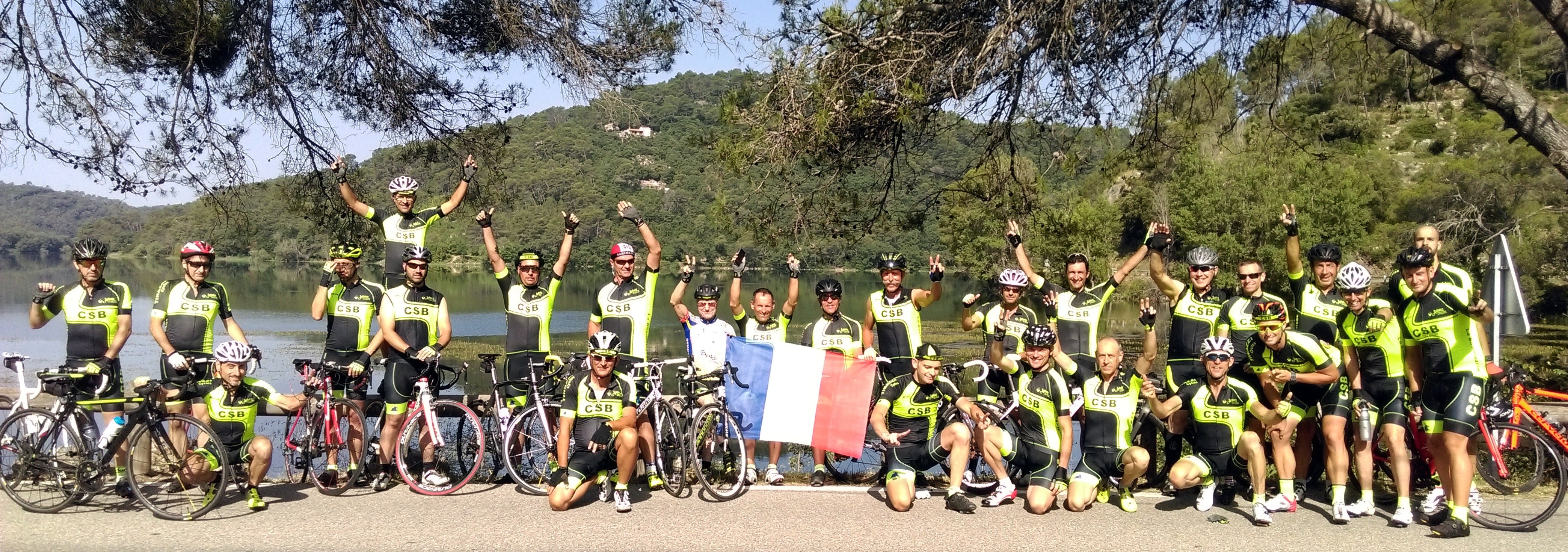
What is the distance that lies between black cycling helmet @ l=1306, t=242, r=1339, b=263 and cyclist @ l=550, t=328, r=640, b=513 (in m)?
4.65

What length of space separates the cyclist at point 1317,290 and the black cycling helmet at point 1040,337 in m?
1.75

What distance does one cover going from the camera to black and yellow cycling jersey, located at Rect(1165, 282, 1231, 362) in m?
7.31

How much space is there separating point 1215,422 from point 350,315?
19.3 feet

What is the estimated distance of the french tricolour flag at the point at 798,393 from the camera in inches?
289

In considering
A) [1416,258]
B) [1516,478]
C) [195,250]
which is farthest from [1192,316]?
[195,250]

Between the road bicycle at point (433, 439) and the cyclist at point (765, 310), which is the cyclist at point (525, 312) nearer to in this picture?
the road bicycle at point (433, 439)

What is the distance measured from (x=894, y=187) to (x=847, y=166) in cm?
88

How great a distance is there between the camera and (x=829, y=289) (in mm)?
7617

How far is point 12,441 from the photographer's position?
21.2 ft

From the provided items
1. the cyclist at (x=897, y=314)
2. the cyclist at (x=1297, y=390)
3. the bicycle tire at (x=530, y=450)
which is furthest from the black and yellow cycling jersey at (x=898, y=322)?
the bicycle tire at (x=530, y=450)

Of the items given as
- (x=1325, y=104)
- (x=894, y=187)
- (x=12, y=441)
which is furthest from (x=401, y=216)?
(x=1325, y=104)

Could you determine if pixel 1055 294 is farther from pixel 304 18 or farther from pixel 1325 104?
pixel 1325 104

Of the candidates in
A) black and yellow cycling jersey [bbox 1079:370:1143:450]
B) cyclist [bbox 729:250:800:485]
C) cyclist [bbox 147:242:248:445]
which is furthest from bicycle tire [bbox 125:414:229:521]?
black and yellow cycling jersey [bbox 1079:370:1143:450]

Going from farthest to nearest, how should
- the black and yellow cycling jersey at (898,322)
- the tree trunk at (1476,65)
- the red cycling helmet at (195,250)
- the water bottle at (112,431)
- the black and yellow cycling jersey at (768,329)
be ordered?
1. the tree trunk at (1476,65)
2. the black and yellow cycling jersey at (768,329)
3. the black and yellow cycling jersey at (898,322)
4. the red cycling helmet at (195,250)
5. the water bottle at (112,431)
